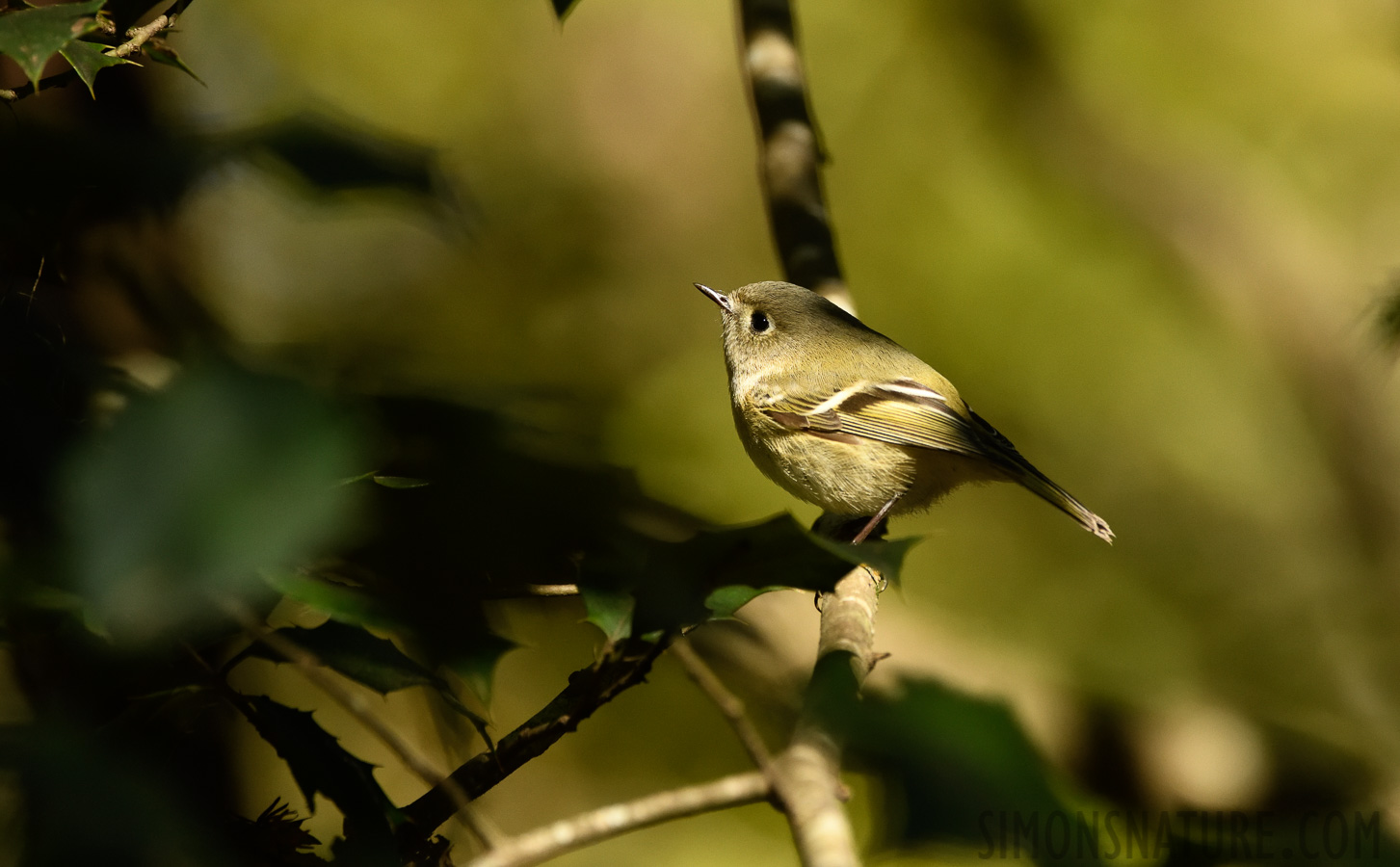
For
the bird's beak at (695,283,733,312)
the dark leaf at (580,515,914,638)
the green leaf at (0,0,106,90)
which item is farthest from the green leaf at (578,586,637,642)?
the bird's beak at (695,283,733,312)

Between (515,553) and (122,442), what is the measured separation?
0.35m

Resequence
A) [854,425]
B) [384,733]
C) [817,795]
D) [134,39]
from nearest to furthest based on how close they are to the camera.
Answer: [384,733] < [817,795] < [134,39] < [854,425]

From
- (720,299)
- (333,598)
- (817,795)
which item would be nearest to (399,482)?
(333,598)

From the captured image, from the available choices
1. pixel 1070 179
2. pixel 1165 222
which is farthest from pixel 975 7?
pixel 1165 222

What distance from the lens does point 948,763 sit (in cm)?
54

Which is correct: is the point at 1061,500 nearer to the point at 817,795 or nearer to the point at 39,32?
the point at 817,795

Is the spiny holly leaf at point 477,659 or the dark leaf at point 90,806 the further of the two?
the spiny holly leaf at point 477,659

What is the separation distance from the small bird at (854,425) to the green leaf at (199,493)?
171cm

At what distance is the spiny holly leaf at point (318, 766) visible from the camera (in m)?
0.83

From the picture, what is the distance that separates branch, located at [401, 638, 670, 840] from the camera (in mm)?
946

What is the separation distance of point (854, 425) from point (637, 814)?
1642mm

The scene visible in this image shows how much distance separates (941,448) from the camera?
211 centimetres

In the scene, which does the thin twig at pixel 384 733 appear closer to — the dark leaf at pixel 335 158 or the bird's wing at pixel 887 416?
the dark leaf at pixel 335 158

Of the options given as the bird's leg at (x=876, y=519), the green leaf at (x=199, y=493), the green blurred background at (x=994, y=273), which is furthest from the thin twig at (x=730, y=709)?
the green blurred background at (x=994, y=273)
